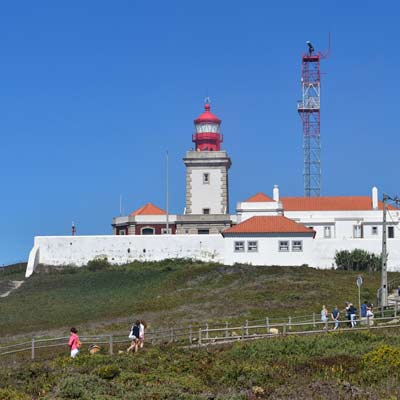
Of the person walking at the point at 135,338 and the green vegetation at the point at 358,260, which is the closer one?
the person walking at the point at 135,338

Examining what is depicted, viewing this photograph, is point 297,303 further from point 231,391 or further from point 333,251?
point 231,391

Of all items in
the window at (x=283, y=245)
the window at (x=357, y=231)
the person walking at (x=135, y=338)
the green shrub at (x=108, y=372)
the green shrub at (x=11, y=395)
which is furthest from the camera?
the window at (x=357, y=231)

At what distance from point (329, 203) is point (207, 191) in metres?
9.71

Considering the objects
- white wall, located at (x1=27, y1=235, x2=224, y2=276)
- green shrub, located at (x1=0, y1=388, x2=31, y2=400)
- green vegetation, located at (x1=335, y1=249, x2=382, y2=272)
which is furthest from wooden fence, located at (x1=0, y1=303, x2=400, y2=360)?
white wall, located at (x1=27, y1=235, x2=224, y2=276)

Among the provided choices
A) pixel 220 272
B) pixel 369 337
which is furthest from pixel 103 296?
pixel 369 337

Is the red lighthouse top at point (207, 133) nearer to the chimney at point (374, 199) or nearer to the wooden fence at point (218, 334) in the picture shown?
the chimney at point (374, 199)

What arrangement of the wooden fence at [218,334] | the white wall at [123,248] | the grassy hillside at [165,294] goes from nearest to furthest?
the wooden fence at [218,334] → the grassy hillside at [165,294] → the white wall at [123,248]

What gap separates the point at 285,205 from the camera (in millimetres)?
75125

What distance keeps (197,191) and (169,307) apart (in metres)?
24.7

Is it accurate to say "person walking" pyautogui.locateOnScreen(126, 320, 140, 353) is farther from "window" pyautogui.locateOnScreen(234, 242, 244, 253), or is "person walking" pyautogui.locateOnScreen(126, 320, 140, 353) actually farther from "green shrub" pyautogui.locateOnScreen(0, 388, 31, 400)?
"window" pyautogui.locateOnScreen(234, 242, 244, 253)

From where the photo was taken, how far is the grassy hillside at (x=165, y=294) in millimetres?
47000

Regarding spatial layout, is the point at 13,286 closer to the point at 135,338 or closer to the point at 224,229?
the point at 224,229

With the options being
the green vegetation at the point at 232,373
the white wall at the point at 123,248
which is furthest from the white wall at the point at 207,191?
the green vegetation at the point at 232,373

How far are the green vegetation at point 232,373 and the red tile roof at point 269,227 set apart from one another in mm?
32442
